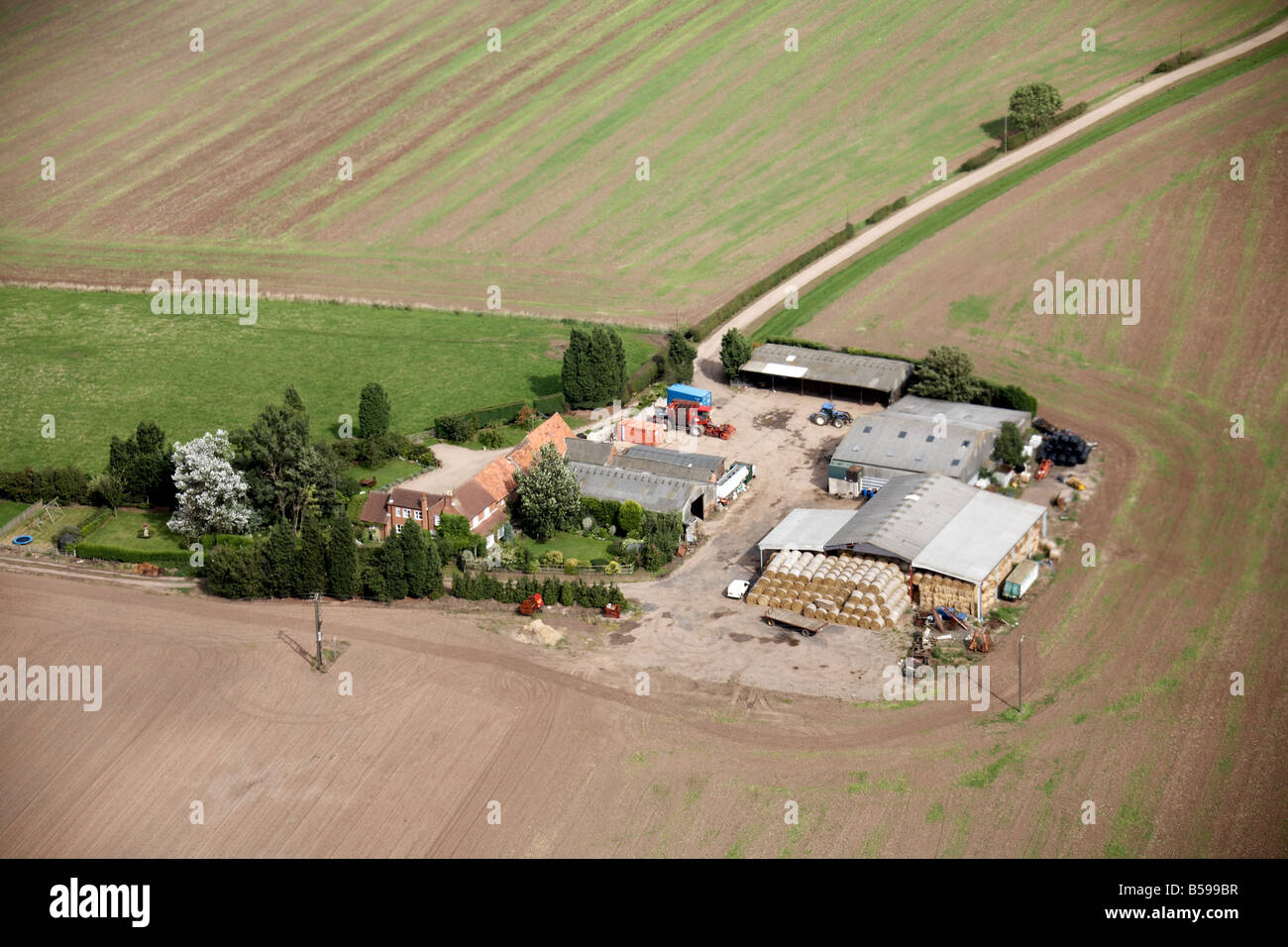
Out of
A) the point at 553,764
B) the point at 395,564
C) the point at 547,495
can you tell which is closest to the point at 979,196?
the point at 547,495

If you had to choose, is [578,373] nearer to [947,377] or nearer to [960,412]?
[947,377]

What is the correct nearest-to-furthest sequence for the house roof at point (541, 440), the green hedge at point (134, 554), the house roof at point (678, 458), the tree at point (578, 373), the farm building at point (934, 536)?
1. the farm building at point (934, 536)
2. the green hedge at point (134, 554)
3. the house roof at point (678, 458)
4. the house roof at point (541, 440)
5. the tree at point (578, 373)

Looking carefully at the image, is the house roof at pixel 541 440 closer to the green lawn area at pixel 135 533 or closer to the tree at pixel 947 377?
the green lawn area at pixel 135 533

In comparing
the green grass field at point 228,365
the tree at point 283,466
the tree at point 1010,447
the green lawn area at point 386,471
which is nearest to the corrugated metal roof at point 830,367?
the green grass field at point 228,365

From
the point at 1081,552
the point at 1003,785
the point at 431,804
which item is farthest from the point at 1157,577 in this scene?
the point at 431,804

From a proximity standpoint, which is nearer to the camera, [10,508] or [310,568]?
[310,568]

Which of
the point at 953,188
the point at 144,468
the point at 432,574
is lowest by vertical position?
the point at 432,574
